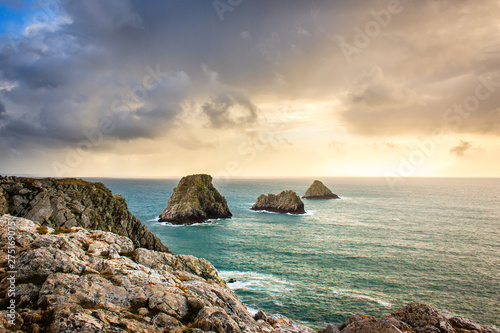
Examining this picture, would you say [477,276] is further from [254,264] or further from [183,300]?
[183,300]

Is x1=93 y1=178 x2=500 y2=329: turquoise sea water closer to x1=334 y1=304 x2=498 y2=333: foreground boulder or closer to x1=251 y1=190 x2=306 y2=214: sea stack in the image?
x1=334 y1=304 x2=498 y2=333: foreground boulder

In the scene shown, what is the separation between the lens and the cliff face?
41.6 metres

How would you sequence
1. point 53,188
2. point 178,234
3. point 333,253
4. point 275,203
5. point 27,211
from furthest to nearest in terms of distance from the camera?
1. point 275,203
2. point 178,234
3. point 333,253
4. point 53,188
5. point 27,211

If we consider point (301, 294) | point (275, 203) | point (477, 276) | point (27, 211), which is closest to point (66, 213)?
point (27, 211)

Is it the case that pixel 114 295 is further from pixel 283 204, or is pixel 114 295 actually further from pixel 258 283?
pixel 283 204

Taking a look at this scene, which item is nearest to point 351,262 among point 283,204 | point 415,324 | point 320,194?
point 415,324

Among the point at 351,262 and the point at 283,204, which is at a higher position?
the point at 283,204

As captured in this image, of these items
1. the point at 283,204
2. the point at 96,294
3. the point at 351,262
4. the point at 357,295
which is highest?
the point at 96,294

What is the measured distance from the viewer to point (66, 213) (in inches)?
1753

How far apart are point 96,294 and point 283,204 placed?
12326 cm

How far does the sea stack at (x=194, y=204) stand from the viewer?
108 m

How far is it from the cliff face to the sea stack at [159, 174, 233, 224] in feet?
155

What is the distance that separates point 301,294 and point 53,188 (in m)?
51.2

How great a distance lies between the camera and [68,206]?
1829 inches
